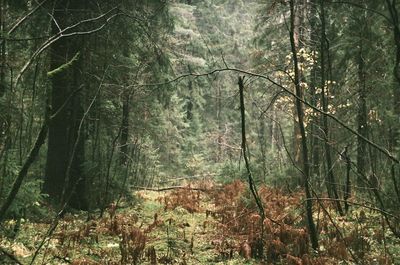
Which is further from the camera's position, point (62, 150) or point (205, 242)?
point (62, 150)

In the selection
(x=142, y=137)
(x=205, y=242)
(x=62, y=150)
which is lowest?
(x=205, y=242)

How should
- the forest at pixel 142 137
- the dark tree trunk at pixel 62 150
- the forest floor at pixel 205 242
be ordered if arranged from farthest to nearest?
the dark tree trunk at pixel 62 150, the forest floor at pixel 205 242, the forest at pixel 142 137

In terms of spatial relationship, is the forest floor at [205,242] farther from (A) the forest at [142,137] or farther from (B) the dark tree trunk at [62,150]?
(B) the dark tree trunk at [62,150]

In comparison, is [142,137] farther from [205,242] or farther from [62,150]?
[205,242]

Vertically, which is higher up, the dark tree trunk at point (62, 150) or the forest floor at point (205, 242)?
the dark tree trunk at point (62, 150)

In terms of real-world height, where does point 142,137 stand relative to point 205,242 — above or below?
above

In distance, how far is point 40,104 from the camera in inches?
403

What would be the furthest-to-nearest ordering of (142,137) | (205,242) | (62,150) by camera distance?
(142,137), (62,150), (205,242)

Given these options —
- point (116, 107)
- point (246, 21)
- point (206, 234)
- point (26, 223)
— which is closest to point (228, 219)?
point (206, 234)

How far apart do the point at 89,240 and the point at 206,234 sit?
2.31 m

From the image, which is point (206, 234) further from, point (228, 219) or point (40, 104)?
point (40, 104)

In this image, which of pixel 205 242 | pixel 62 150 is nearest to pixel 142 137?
pixel 62 150

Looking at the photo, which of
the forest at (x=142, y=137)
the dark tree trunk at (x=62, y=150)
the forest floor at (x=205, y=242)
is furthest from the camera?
the dark tree trunk at (x=62, y=150)

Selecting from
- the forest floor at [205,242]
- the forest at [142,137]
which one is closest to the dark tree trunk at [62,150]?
the forest at [142,137]
